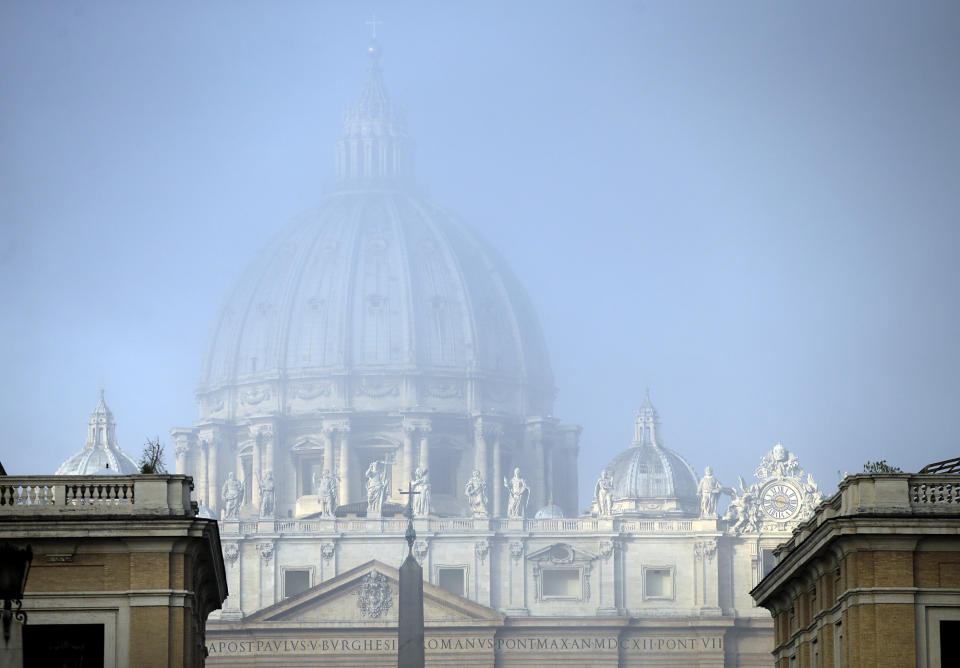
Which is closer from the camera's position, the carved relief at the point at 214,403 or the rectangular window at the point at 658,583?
the rectangular window at the point at 658,583

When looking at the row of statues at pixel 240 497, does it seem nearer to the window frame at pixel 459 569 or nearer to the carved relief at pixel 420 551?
the carved relief at pixel 420 551

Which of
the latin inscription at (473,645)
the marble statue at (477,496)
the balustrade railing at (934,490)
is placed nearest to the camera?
the balustrade railing at (934,490)

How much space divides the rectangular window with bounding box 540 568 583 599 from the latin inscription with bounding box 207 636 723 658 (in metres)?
3.25

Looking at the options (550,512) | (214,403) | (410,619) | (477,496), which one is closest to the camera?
(410,619)

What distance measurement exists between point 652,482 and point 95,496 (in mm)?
114762

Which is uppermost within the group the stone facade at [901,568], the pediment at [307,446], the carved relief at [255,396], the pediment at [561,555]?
the carved relief at [255,396]

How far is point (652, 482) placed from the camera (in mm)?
169750

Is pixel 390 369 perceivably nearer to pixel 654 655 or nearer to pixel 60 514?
pixel 654 655

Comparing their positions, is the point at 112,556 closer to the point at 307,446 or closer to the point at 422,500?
the point at 422,500

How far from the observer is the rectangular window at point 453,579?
15075cm

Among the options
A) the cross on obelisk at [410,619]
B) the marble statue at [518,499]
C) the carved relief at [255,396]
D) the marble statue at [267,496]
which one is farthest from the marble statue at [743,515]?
the cross on obelisk at [410,619]

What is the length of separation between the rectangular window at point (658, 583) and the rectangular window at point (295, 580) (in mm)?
18422

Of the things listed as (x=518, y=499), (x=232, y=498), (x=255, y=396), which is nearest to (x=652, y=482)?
(x=518, y=499)

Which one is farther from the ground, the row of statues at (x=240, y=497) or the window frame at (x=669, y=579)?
the row of statues at (x=240, y=497)
